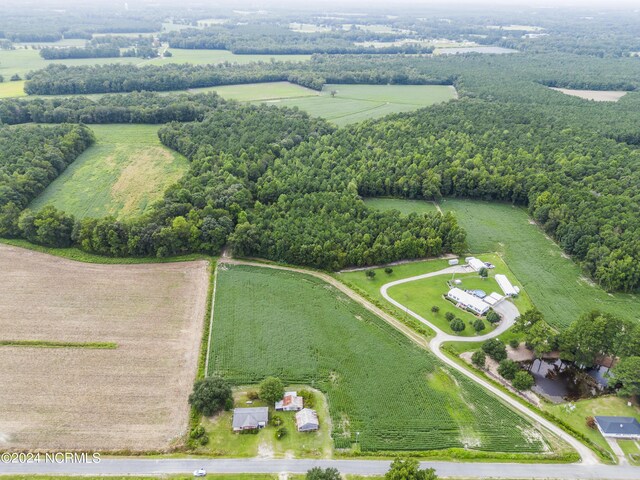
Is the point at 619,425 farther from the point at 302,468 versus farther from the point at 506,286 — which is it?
the point at 302,468

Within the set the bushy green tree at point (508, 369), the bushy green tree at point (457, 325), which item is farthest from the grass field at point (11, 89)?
the bushy green tree at point (508, 369)

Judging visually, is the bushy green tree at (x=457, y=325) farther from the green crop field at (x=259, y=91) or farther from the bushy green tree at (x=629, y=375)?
the green crop field at (x=259, y=91)

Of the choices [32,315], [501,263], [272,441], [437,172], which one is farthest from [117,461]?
[437,172]

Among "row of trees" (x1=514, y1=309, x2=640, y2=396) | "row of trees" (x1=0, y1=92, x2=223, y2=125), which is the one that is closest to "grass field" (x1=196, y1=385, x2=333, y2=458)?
"row of trees" (x1=514, y1=309, x2=640, y2=396)

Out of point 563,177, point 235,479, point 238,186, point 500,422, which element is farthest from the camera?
point 563,177

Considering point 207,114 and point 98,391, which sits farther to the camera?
point 207,114

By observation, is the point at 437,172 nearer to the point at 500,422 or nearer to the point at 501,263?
the point at 501,263
